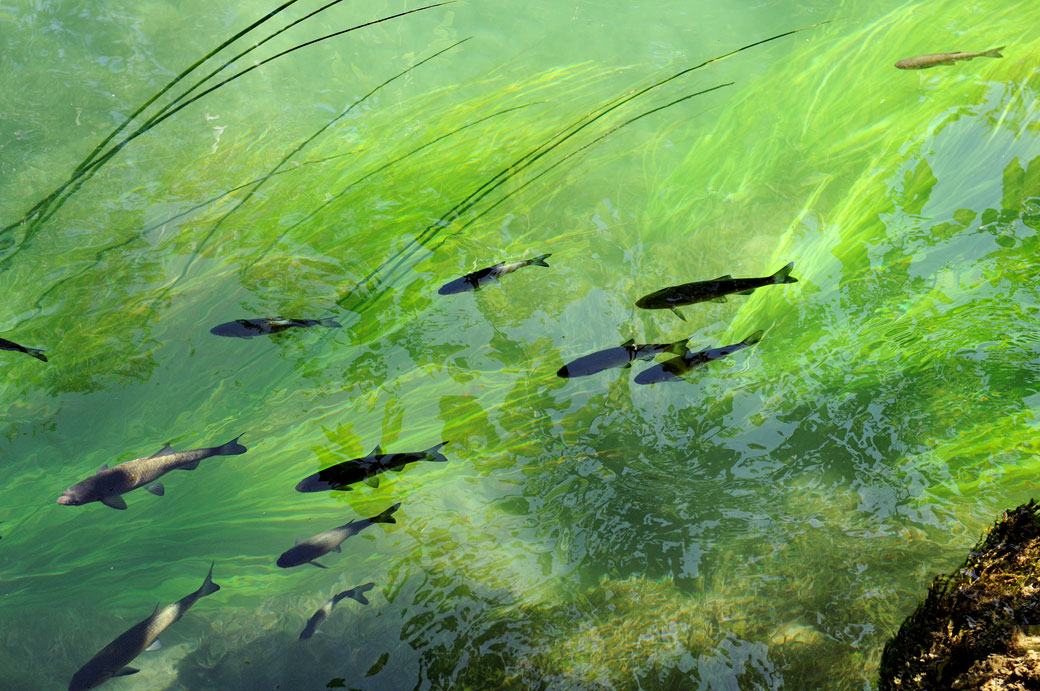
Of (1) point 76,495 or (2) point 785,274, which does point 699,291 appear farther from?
(1) point 76,495

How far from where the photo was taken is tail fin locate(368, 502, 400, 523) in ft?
8.99

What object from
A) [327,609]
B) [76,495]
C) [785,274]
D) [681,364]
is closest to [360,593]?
[327,609]

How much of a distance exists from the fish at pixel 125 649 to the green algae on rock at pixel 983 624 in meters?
3.30

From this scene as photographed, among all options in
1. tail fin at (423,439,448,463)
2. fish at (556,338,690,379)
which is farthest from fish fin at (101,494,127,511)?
fish at (556,338,690,379)

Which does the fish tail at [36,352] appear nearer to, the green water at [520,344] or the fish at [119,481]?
the green water at [520,344]

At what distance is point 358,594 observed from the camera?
286cm

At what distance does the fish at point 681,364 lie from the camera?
113 inches

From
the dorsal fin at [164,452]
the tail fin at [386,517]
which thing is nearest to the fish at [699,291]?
the tail fin at [386,517]

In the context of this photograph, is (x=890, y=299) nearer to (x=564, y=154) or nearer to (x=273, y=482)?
(x=564, y=154)

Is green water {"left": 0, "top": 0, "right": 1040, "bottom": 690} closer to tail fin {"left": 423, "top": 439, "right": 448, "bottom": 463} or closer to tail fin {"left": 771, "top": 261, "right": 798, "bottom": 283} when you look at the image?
tail fin {"left": 423, "top": 439, "right": 448, "bottom": 463}

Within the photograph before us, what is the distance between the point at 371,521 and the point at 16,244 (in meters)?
2.85

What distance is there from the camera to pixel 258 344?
11.0ft

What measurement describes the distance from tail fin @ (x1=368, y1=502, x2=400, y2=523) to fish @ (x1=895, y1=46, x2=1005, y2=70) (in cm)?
405

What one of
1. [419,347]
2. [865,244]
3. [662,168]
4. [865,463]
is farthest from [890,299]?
Result: [419,347]
